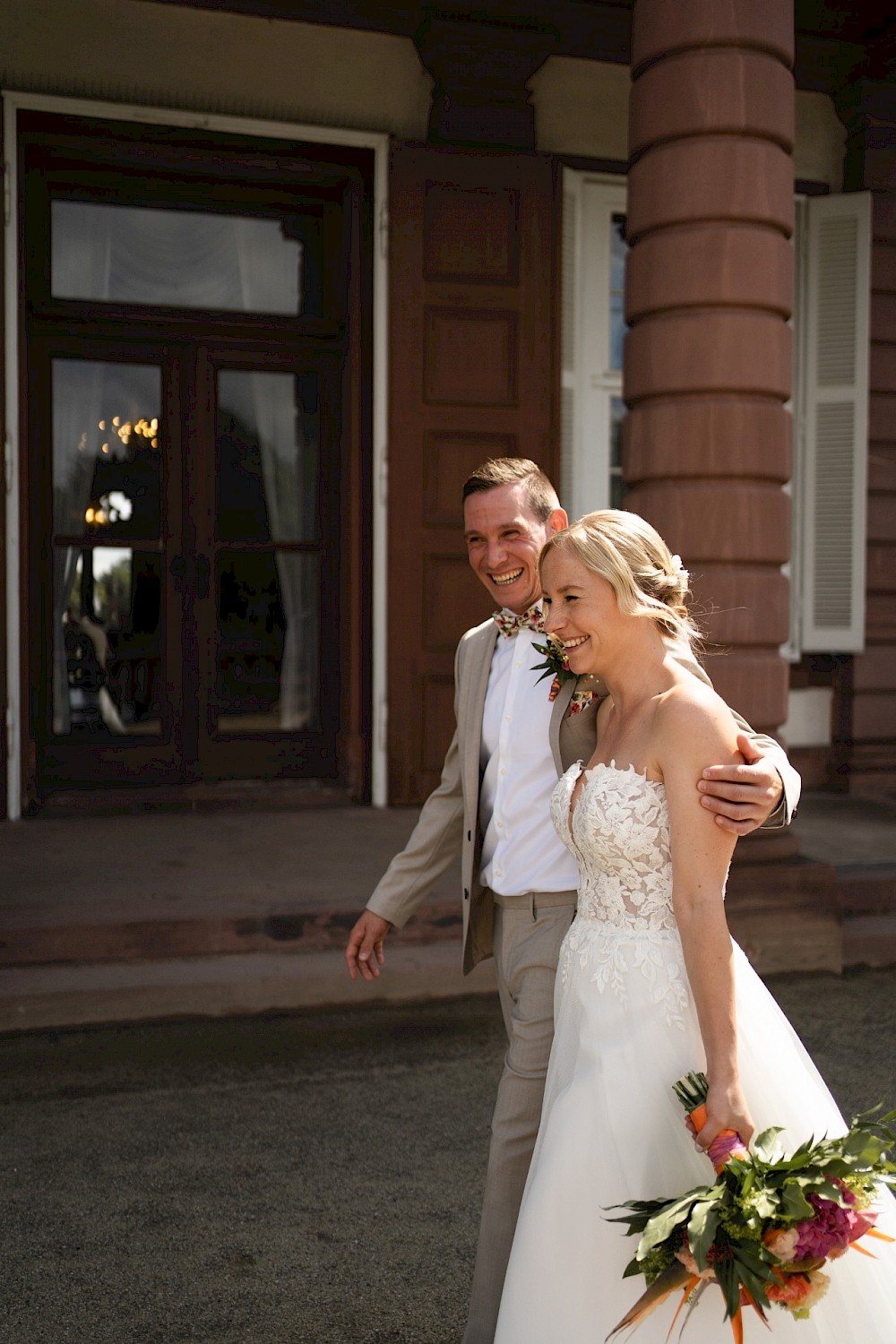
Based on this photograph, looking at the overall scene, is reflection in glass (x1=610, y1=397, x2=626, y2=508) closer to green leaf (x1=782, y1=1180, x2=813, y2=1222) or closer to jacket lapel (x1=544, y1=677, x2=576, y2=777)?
jacket lapel (x1=544, y1=677, x2=576, y2=777)

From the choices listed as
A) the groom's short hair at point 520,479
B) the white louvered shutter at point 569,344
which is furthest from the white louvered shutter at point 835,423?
the groom's short hair at point 520,479

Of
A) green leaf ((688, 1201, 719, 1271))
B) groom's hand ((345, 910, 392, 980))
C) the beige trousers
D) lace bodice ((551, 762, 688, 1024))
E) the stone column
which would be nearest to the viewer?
green leaf ((688, 1201, 719, 1271))

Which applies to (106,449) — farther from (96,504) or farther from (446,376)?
(446,376)

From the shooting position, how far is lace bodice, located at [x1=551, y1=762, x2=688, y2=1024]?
6.86ft

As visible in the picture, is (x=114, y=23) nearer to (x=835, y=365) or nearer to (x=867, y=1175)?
(x=835, y=365)

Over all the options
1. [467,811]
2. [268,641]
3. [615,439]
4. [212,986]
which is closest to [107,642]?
[268,641]

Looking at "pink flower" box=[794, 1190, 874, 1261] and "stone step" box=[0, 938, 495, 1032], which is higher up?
"pink flower" box=[794, 1190, 874, 1261]

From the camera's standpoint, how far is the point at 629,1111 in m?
1.99

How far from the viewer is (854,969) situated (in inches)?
211

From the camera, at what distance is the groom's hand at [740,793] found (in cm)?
195

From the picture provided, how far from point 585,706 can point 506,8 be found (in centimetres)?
553

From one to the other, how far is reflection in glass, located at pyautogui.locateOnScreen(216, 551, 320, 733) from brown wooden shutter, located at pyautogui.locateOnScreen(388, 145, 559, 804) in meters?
0.70

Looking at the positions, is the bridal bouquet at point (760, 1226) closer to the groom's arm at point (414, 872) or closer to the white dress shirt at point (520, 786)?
the white dress shirt at point (520, 786)

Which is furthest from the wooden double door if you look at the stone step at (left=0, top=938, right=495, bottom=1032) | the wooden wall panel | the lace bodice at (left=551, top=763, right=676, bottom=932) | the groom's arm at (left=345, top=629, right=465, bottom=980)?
the lace bodice at (left=551, top=763, right=676, bottom=932)
